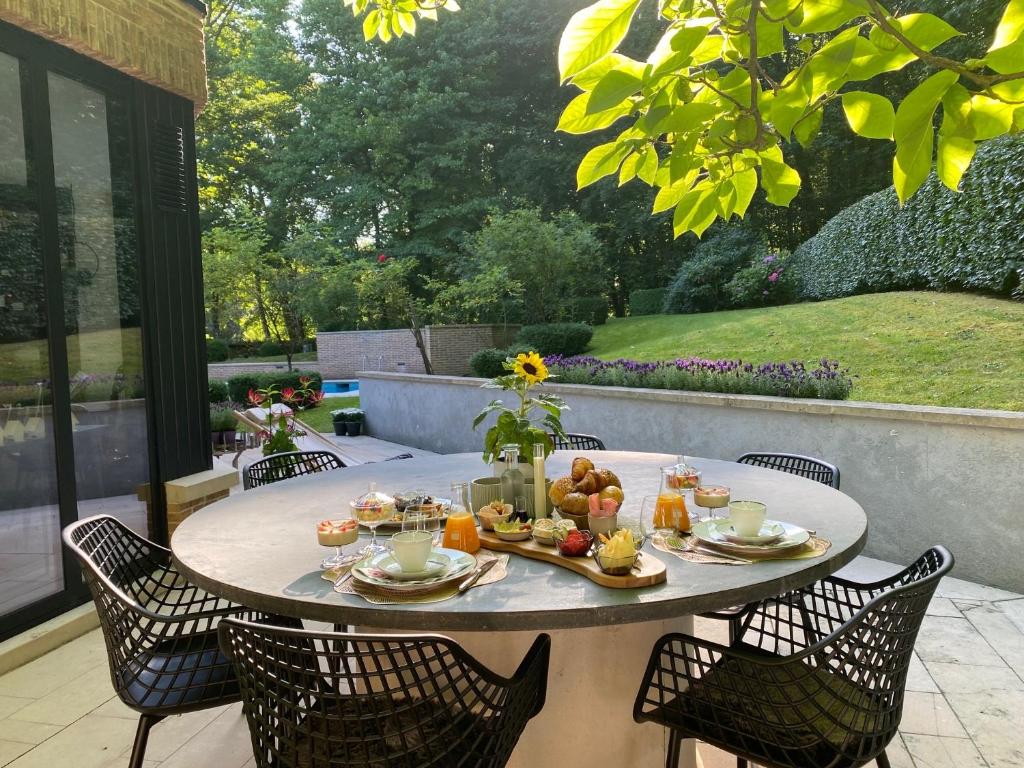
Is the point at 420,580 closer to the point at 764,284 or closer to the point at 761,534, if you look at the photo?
the point at 761,534

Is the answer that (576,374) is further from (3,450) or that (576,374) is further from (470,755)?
(470,755)

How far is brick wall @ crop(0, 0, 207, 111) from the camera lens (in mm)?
3174

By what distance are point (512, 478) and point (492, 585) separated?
1.89 ft

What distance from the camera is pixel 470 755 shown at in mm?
1465

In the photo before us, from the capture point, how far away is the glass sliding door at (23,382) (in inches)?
122

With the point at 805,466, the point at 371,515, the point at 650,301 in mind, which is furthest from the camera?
the point at 650,301

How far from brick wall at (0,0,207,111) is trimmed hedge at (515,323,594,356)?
721cm

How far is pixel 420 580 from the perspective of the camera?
1626 millimetres

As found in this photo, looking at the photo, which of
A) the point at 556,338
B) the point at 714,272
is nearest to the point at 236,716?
the point at 556,338

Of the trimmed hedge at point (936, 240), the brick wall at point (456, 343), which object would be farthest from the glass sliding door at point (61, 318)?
the brick wall at point (456, 343)

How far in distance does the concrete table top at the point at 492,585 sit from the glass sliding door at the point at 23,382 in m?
1.35

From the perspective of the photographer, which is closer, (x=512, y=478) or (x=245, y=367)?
(x=512, y=478)

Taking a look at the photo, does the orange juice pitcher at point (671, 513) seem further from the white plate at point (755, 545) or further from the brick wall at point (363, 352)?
the brick wall at point (363, 352)

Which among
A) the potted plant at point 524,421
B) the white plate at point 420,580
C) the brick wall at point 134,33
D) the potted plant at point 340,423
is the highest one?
the brick wall at point 134,33
